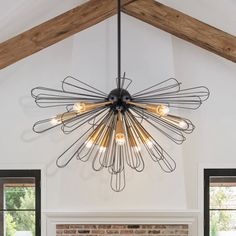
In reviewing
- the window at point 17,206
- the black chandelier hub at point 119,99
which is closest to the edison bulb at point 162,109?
the black chandelier hub at point 119,99

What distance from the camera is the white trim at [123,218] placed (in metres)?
4.12

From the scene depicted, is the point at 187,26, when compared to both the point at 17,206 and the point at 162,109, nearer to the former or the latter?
the point at 162,109

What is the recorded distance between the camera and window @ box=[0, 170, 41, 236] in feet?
14.4

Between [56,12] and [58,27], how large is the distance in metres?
0.15

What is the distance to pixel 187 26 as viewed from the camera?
3.60 m

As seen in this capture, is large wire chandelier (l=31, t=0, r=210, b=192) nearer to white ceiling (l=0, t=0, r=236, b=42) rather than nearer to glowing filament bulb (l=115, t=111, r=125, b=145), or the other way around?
glowing filament bulb (l=115, t=111, r=125, b=145)

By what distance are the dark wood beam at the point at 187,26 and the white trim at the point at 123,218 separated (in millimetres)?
1887

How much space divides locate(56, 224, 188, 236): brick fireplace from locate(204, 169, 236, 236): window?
1.37 ft

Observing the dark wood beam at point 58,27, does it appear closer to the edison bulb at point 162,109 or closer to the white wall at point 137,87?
the white wall at point 137,87

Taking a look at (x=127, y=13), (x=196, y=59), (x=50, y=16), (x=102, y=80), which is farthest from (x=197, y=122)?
(x=50, y=16)

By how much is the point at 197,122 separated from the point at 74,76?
1.53 m

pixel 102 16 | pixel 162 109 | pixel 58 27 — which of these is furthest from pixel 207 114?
pixel 58 27

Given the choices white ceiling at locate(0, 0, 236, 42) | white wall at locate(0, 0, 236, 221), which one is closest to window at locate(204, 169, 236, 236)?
white wall at locate(0, 0, 236, 221)

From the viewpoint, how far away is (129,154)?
4129 mm
